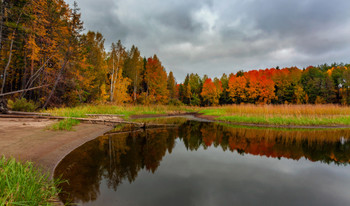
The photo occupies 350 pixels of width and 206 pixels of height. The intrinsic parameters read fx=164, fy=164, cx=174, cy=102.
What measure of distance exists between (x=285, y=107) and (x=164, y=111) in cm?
1923

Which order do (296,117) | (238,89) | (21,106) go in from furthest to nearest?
1. (238,89)
2. (296,117)
3. (21,106)

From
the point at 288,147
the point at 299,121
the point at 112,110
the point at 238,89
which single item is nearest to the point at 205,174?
the point at 288,147

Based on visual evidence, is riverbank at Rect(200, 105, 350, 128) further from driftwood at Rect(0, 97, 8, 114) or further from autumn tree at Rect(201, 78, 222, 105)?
autumn tree at Rect(201, 78, 222, 105)

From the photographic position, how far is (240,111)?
23.3m

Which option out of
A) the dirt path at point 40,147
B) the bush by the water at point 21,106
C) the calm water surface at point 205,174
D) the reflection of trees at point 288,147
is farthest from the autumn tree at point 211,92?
the dirt path at point 40,147

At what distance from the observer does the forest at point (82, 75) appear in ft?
56.9

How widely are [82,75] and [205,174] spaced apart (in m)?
25.7

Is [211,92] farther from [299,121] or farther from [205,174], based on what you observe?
[205,174]

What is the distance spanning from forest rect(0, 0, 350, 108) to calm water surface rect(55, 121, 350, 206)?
13.2 m

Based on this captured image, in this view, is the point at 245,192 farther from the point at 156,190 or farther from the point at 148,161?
the point at 148,161

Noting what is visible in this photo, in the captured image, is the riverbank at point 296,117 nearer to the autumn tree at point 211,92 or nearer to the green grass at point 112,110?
the green grass at point 112,110

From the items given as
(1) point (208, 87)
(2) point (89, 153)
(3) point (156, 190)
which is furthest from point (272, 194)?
(1) point (208, 87)

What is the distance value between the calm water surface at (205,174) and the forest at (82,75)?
521 inches

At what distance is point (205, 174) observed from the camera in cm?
616
